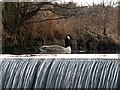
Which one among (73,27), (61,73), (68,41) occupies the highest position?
(61,73)

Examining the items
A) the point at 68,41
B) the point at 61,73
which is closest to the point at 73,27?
the point at 68,41

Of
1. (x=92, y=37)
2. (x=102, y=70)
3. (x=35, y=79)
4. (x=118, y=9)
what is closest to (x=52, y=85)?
(x=35, y=79)

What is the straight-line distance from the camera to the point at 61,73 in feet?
7.25

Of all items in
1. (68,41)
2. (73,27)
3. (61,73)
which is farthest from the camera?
(73,27)

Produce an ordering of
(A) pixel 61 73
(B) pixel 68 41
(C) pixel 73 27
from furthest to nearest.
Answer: (C) pixel 73 27, (B) pixel 68 41, (A) pixel 61 73

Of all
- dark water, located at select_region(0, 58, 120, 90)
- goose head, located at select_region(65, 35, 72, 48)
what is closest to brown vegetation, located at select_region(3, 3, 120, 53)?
goose head, located at select_region(65, 35, 72, 48)

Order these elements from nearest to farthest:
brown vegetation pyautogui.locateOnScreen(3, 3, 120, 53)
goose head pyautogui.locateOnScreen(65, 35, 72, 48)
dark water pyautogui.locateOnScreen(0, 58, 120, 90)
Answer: dark water pyautogui.locateOnScreen(0, 58, 120, 90) → goose head pyautogui.locateOnScreen(65, 35, 72, 48) → brown vegetation pyautogui.locateOnScreen(3, 3, 120, 53)

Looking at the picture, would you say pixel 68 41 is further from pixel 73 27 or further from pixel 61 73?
pixel 61 73

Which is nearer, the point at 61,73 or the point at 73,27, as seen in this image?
the point at 61,73

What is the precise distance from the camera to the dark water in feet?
7.06

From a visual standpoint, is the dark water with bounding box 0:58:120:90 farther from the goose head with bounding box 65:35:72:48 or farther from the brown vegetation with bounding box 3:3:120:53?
the brown vegetation with bounding box 3:3:120:53

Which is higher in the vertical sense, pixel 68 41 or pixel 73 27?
pixel 73 27

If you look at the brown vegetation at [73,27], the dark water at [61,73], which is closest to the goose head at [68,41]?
the brown vegetation at [73,27]

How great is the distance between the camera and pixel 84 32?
634 centimetres
